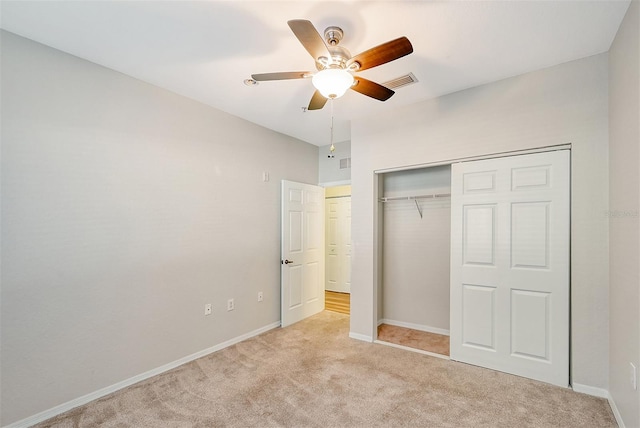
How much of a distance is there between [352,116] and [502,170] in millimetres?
1776

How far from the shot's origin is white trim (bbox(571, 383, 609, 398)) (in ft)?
7.84

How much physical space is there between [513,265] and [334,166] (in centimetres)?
286

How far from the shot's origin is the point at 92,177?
2494 millimetres

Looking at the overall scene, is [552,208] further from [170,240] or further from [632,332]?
[170,240]

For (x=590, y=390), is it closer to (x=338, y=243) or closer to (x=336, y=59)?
(x=336, y=59)

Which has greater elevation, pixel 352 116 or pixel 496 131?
pixel 352 116

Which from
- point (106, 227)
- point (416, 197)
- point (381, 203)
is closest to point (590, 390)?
point (416, 197)

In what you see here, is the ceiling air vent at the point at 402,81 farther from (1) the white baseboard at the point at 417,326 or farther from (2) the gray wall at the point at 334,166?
(1) the white baseboard at the point at 417,326

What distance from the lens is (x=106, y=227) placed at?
256cm

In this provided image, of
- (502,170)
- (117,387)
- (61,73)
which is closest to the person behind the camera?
(61,73)

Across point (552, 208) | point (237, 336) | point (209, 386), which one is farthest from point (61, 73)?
point (552, 208)

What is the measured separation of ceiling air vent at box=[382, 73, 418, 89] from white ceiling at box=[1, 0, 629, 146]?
0.05m

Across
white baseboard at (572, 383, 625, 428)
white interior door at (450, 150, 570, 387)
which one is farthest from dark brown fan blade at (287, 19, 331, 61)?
white baseboard at (572, 383, 625, 428)

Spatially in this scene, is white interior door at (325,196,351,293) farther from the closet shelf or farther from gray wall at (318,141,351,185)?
the closet shelf
